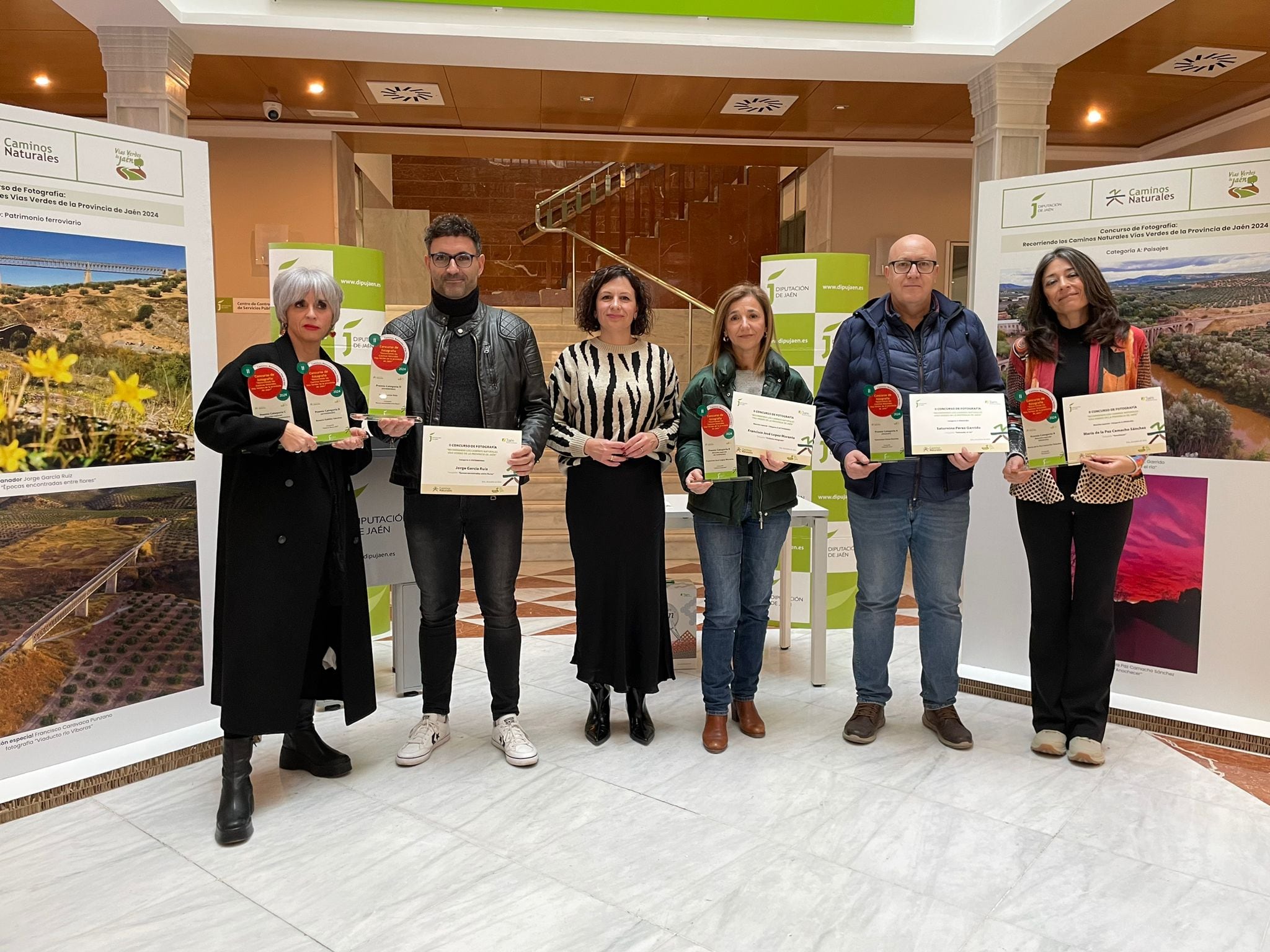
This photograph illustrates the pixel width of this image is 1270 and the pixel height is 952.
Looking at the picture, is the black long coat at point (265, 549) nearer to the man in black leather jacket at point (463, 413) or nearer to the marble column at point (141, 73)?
the man in black leather jacket at point (463, 413)

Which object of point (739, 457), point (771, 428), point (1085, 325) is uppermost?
point (1085, 325)

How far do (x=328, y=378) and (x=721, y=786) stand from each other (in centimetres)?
187

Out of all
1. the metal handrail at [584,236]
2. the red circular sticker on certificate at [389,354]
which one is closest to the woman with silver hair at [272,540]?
the red circular sticker on certificate at [389,354]

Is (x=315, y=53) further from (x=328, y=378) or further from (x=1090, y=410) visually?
(x=1090, y=410)

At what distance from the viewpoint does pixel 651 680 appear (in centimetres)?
333

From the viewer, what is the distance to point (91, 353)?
310cm

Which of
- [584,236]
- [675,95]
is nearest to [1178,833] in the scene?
[675,95]

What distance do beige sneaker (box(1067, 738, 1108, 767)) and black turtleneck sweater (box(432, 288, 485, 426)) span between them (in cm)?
244

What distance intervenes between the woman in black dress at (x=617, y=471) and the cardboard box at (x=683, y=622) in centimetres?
103

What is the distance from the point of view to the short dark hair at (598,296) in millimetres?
3254

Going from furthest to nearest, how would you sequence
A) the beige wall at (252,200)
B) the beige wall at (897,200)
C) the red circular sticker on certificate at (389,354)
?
the beige wall at (897,200) → the beige wall at (252,200) → the red circular sticker on certificate at (389,354)

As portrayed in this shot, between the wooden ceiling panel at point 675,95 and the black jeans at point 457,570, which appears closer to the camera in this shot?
the black jeans at point 457,570

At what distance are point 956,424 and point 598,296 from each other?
4.37 ft

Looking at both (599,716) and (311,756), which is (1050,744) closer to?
(599,716)
